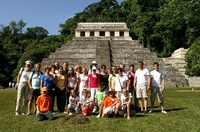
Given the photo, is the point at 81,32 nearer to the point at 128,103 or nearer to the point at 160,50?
the point at 160,50

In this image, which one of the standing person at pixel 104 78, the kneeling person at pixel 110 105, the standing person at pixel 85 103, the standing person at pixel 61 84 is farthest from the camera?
the standing person at pixel 104 78

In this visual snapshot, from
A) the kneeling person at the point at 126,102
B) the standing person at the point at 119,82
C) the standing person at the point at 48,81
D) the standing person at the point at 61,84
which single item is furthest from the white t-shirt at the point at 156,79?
the standing person at the point at 48,81

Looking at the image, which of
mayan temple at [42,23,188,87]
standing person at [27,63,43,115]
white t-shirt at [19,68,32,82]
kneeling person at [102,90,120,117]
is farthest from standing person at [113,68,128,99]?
mayan temple at [42,23,188,87]

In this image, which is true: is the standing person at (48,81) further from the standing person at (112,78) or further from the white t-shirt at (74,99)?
the standing person at (112,78)

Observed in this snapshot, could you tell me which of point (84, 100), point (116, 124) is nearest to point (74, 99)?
point (84, 100)

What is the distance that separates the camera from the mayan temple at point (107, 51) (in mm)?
36656

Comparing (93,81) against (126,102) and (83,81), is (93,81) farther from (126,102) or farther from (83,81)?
(126,102)

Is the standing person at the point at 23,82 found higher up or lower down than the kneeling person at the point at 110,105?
higher up

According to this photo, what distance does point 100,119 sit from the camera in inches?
371

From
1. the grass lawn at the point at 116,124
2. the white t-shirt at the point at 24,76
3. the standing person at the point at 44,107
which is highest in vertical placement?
the white t-shirt at the point at 24,76

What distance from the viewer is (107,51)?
39.5m

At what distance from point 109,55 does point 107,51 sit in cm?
122

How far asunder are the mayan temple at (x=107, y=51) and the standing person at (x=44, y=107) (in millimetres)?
26018

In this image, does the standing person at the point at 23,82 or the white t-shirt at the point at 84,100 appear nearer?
the white t-shirt at the point at 84,100
